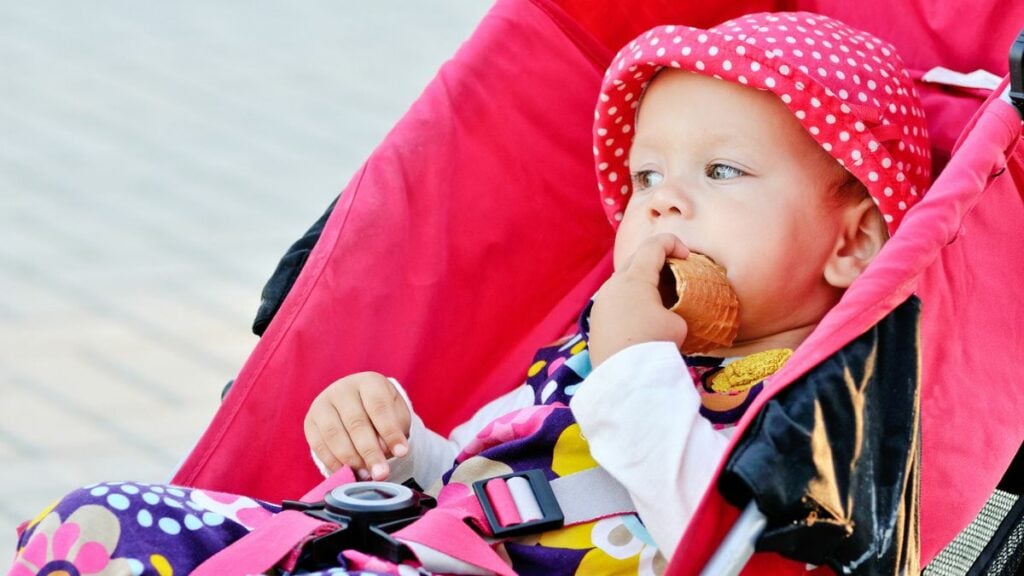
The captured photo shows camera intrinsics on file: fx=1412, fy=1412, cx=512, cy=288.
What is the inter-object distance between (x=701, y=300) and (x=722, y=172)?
188mm

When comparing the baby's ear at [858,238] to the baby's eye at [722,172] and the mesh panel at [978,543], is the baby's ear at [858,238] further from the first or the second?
the mesh panel at [978,543]

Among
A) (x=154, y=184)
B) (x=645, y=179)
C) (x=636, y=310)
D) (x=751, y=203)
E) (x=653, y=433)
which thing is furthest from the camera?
(x=154, y=184)

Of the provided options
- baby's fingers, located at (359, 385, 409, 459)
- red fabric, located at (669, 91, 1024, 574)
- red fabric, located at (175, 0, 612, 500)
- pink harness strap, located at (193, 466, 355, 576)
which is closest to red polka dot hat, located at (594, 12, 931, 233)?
red fabric, located at (669, 91, 1024, 574)

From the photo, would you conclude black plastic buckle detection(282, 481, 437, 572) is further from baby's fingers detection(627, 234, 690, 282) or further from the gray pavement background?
the gray pavement background

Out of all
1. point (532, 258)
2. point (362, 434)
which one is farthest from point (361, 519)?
point (532, 258)

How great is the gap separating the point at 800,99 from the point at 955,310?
281mm

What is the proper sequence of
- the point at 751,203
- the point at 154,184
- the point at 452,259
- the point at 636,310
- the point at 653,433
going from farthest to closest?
the point at 154,184
the point at 452,259
the point at 751,203
the point at 636,310
the point at 653,433

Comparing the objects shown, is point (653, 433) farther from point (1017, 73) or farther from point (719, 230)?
point (1017, 73)

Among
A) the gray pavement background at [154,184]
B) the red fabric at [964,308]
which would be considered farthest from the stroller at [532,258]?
the gray pavement background at [154,184]

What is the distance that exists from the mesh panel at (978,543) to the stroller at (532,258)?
19 millimetres

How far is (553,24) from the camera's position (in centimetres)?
184

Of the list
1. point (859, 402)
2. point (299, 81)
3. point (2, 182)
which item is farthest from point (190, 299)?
point (859, 402)

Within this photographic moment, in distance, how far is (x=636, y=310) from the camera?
1368 mm

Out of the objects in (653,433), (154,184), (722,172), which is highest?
(722,172)
